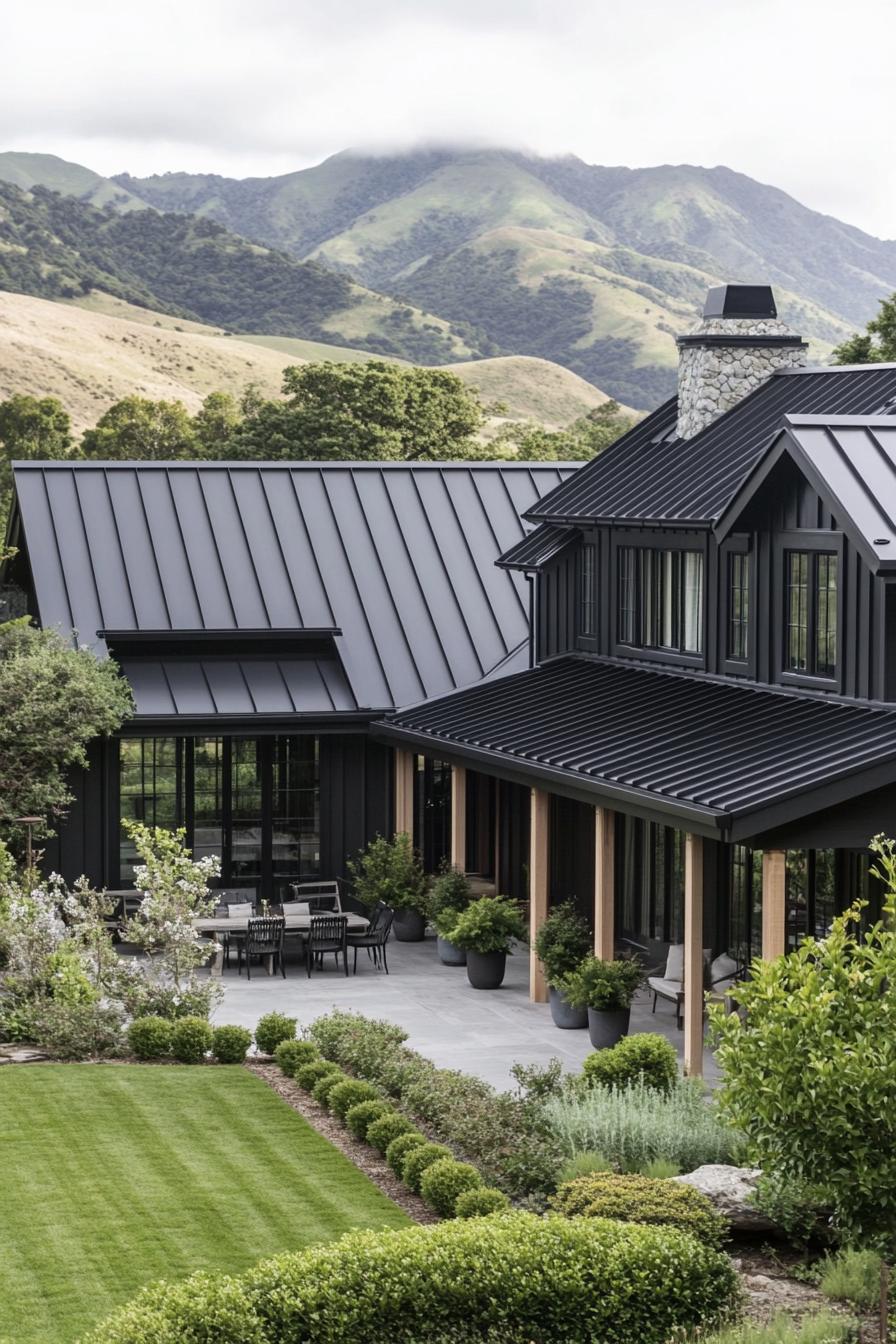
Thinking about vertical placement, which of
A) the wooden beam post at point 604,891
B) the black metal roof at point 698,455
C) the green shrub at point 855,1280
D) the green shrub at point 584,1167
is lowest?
the green shrub at point 855,1280

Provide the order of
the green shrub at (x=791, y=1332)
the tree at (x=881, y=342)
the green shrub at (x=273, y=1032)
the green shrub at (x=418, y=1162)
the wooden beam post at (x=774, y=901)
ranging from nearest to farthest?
the green shrub at (x=791, y=1332) < the green shrub at (x=418, y=1162) < the wooden beam post at (x=774, y=901) < the green shrub at (x=273, y=1032) < the tree at (x=881, y=342)

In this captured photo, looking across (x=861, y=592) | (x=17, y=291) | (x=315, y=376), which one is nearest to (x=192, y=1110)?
(x=861, y=592)

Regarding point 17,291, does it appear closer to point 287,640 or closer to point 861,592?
point 287,640

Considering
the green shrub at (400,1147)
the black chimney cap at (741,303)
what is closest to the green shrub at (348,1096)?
the green shrub at (400,1147)

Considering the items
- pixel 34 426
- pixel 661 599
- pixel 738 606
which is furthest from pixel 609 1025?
pixel 34 426

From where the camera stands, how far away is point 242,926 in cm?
2338

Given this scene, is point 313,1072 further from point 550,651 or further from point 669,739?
point 550,651

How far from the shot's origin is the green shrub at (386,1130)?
14203 mm

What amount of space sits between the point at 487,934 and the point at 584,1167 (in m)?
9.07

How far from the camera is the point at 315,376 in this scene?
63.7 metres

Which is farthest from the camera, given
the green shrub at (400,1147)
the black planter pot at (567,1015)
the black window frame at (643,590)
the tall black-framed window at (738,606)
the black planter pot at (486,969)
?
the black planter pot at (486,969)

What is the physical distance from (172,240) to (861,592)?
12981 centimetres

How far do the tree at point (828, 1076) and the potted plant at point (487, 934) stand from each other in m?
12.1

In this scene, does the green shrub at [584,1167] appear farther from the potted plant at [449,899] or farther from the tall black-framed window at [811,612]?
the potted plant at [449,899]
